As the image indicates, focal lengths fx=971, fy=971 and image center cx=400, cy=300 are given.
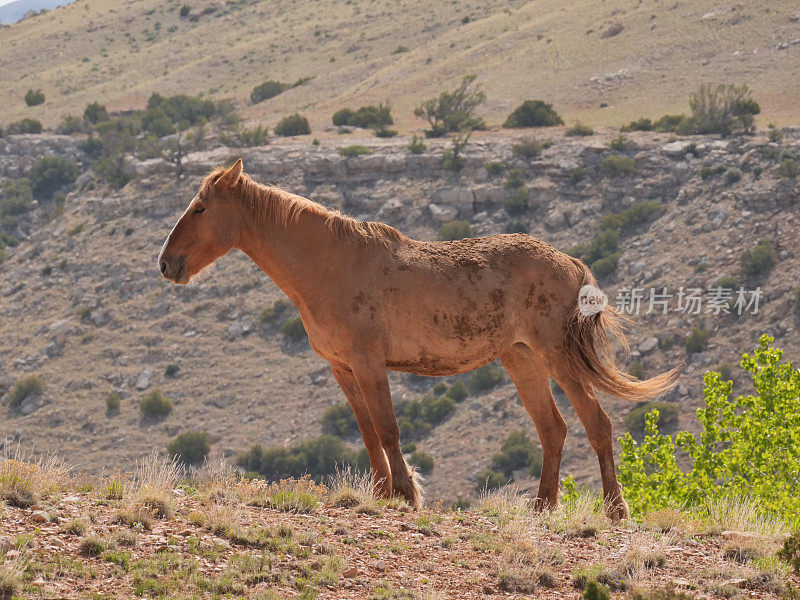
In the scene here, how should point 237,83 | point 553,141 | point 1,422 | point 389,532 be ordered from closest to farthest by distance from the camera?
point 389,532, point 1,422, point 553,141, point 237,83

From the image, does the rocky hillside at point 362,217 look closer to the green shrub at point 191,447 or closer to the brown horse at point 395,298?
the green shrub at point 191,447

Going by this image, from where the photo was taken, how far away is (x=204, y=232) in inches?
400

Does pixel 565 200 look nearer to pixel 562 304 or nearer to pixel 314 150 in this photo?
pixel 314 150

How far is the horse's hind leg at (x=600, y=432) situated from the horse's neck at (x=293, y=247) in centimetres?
284

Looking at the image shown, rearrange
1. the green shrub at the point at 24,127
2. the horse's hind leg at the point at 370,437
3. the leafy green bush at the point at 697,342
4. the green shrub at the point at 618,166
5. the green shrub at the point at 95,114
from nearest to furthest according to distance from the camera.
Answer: the horse's hind leg at the point at 370,437 < the leafy green bush at the point at 697,342 < the green shrub at the point at 618,166 < the green shrub at the point at 24,127 < the green shrub at the point at 95,114

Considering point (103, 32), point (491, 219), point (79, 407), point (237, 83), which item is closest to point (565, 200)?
point (491, 219)

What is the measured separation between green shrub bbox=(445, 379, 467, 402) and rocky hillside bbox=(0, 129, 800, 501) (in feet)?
1.45

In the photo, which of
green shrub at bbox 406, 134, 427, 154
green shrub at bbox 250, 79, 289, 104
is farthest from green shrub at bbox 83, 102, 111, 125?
green shrub at bbox 406, 134, 427, 154

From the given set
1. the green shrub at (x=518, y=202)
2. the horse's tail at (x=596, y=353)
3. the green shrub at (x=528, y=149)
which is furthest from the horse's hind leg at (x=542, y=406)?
the green shrub at (x=528, y=149)

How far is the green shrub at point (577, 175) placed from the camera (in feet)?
208

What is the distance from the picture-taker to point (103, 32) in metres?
125

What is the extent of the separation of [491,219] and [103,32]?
81435mm

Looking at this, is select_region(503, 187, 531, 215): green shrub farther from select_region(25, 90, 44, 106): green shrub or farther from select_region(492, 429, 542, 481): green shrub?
select_region(25, 90, 44, 106): green shrub

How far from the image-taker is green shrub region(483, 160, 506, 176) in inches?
2581
